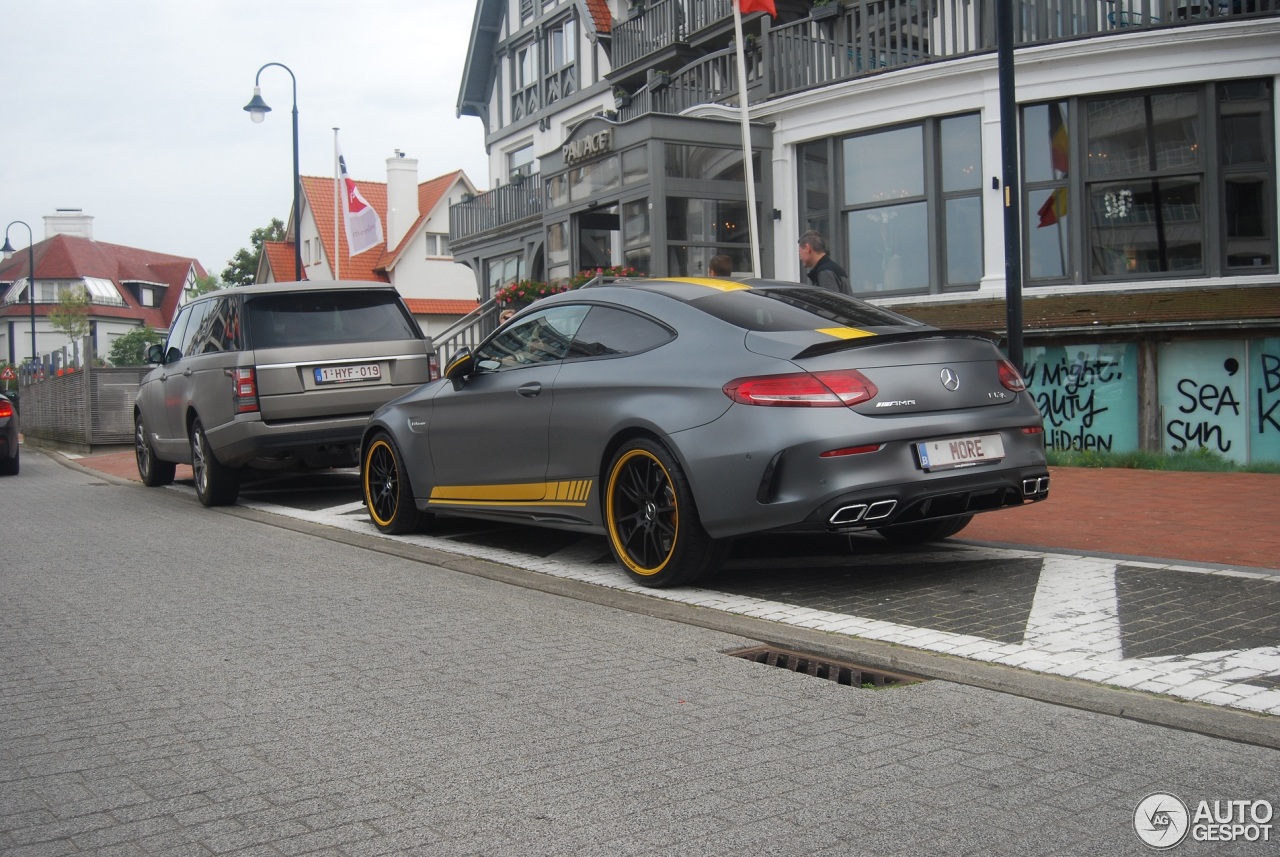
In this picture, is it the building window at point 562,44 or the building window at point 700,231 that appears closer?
the building window at point 700,231

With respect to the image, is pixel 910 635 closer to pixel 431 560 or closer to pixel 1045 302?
pixel 431 560

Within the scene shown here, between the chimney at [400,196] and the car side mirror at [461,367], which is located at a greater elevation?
the chimney at [400,196]

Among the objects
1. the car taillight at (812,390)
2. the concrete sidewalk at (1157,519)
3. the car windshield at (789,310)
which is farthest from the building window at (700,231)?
the car taillight at (812,390)

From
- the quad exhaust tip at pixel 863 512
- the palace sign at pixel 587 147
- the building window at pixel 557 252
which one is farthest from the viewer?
the building window at pixel 557 252

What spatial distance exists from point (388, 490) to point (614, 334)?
2827 millimetres

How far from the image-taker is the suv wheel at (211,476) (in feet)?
38.5

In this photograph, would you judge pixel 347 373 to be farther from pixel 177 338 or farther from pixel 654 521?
pixel 654 521

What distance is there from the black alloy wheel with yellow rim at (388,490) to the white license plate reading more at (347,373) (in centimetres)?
192

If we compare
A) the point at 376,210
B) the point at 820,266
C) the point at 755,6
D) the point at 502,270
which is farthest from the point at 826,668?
the point at 376,210

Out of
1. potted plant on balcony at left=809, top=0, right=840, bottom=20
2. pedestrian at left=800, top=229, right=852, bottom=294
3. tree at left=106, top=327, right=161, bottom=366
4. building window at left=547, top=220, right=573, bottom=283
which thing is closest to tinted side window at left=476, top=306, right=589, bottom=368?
pedestrian at left=800, top=229, right=852, bottom=294

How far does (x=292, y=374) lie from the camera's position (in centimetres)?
1113

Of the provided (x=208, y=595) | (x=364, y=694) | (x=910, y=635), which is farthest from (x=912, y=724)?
(x=208, y=595)

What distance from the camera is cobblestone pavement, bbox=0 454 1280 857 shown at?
3.28 m

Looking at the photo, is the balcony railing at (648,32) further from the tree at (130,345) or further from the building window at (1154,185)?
the tree at (130,345)
